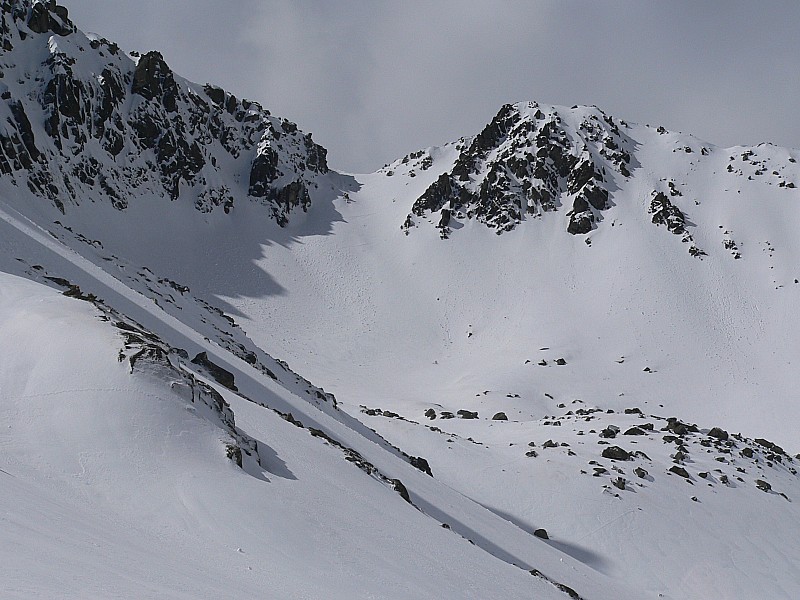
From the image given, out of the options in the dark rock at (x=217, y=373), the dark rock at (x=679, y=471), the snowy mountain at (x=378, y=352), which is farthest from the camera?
the dark rock at (x=679, y=471)

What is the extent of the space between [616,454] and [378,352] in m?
35.4

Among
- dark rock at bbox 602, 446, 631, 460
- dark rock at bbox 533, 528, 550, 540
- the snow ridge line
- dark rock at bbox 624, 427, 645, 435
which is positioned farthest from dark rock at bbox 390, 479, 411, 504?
dark rock at bbox 624, 427, 645, 435

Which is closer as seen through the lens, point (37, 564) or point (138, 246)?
point (37, 564)

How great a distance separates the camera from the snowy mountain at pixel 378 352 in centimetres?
820

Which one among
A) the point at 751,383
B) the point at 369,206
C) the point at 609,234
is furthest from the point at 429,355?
the point at 369,206

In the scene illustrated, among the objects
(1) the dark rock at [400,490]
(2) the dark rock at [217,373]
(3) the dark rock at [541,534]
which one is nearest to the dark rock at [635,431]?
(3) the dark rock at [541,534]

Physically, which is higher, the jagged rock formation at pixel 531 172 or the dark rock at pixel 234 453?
the jagged rock formation at pixel 531 172

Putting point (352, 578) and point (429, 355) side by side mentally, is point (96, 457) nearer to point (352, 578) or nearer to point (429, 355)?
point (352, 578)

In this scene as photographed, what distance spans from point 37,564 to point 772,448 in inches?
1335

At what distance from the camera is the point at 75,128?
67938 mm

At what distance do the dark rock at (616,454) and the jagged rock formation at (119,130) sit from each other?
55884 mm

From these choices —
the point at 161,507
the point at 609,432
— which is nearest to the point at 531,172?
the point at 609,432

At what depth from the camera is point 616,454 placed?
83.3 ft

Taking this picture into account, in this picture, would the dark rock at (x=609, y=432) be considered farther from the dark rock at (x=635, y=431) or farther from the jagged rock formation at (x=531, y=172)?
the jagged rock formation at (x=531, y=172)
